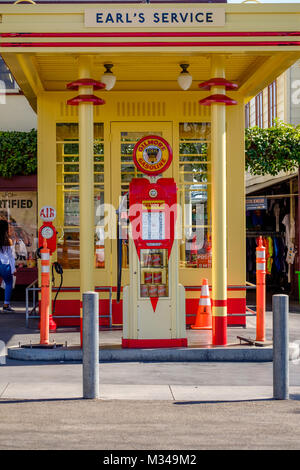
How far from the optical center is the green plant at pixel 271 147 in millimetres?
17484

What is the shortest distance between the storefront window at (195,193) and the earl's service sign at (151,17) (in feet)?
8.96

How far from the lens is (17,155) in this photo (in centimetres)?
1730

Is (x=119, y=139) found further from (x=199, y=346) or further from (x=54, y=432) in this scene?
(x=54, y=432)

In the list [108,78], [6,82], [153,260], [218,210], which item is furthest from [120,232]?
Result: [6,82]

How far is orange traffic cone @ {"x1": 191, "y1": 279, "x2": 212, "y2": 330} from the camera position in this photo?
1179cm

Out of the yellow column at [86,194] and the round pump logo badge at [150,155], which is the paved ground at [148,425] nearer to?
the yellow column at [86,194]

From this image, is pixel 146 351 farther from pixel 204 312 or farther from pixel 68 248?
pixel 68 248

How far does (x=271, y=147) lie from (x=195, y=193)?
5761 millimetres

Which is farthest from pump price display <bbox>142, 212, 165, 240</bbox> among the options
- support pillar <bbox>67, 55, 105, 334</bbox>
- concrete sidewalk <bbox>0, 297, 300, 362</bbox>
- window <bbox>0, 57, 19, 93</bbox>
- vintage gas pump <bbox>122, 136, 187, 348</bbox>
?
window <bbox>0, 57, 19, 93</bbox>

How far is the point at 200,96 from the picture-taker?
12.4 m

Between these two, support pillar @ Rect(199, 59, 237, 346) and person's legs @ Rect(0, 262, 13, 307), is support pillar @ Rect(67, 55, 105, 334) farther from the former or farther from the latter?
person's legs @ Rect(0, 262, 13, 307)

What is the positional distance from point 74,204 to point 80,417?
612 cm

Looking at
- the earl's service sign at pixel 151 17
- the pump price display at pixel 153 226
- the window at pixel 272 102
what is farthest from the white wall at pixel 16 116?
the pump price display at pixel 153 226

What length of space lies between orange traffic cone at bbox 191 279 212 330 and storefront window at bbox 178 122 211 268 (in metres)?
0.50
